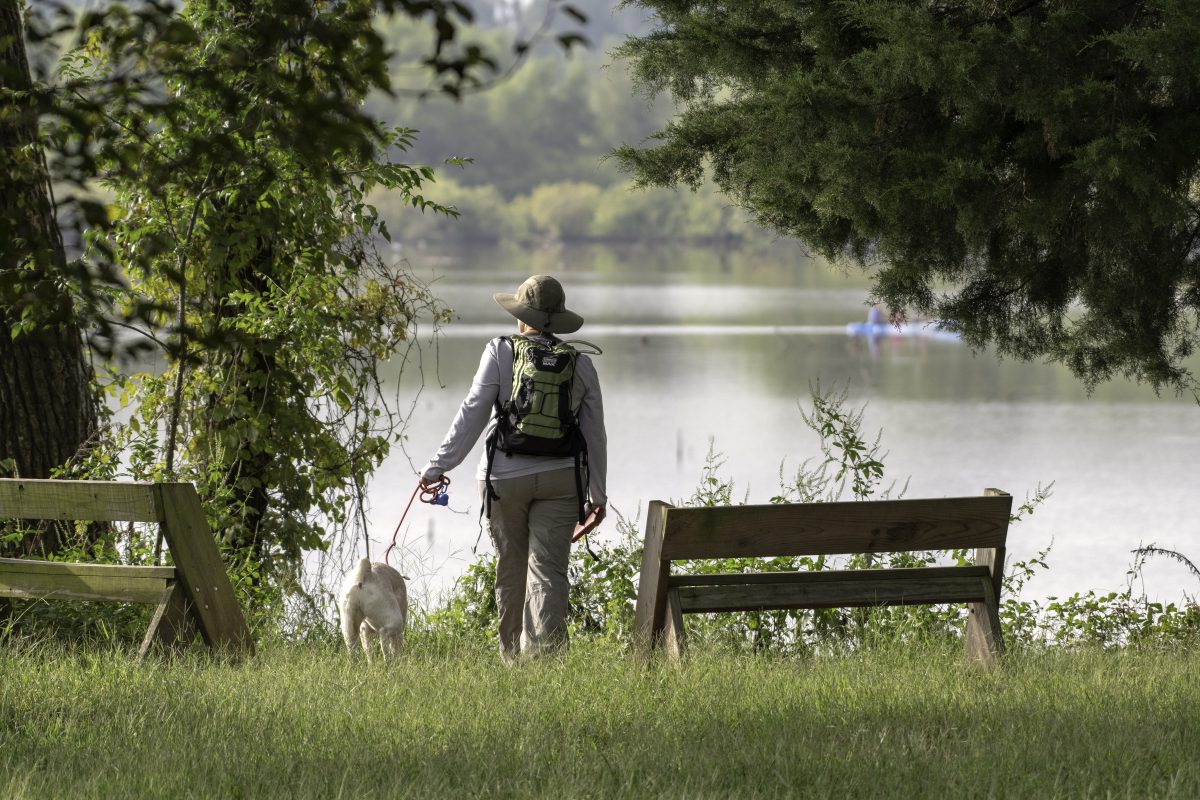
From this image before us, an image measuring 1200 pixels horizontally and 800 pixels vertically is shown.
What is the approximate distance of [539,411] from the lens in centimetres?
516

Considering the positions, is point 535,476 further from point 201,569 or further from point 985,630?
point 985,630

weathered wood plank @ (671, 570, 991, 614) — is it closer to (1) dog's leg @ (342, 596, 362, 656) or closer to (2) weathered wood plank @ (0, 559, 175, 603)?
(1) dog's leg @ (342, 596, 362, 656)

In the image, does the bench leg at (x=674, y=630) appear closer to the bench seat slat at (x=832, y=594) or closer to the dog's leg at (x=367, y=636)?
the bench seat slat at (x=832, y=594)

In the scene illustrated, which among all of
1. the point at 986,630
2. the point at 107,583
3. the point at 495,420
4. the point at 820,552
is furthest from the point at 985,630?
the point at 107,583

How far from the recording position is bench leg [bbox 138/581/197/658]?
4758 mm

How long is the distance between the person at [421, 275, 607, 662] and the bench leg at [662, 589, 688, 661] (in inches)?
26.5

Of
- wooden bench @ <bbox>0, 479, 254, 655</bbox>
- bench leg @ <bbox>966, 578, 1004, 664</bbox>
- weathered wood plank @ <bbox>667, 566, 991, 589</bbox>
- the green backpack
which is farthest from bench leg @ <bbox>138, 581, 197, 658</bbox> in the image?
bench leg @ <bbox>966, 578, 1004, 664</bbox>

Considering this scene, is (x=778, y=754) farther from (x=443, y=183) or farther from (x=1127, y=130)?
(x=443, y=183)

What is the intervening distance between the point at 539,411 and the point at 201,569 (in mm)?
1346

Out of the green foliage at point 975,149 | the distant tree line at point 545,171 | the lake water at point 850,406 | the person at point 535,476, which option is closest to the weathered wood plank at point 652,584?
the person at point 535,476

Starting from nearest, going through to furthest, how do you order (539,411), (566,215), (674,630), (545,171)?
1. (674,630)
2. (539,411)
3. (566,215)
4. (545,171)

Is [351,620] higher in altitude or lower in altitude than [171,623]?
lower

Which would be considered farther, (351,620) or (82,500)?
(351,620)

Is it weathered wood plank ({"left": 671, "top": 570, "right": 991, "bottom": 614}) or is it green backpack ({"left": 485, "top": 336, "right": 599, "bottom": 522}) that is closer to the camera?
weathered wood plank ({"left": 671, "top": 570, "right": 991, "bottom": 614})
